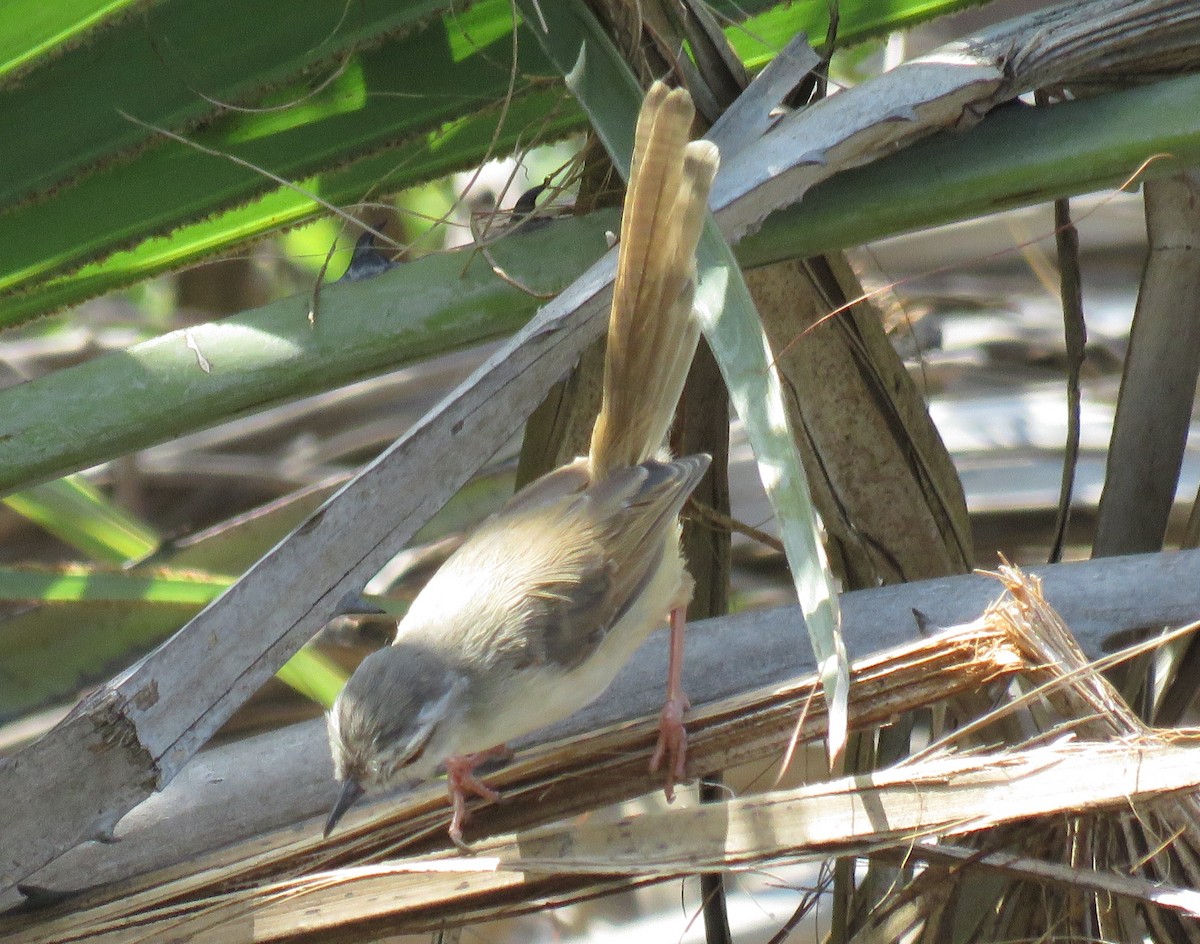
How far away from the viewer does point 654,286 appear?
2.05 m

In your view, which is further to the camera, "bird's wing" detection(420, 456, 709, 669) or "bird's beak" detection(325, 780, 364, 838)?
"bird's wing" detection(420, 456, 709, 669)

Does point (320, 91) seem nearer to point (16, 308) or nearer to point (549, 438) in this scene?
point (16, 308)

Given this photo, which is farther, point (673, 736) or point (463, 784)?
point (463, 784)

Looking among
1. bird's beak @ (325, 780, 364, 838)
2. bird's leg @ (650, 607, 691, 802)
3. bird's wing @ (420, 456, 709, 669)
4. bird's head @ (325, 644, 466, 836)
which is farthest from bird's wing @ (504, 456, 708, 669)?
bird's beak @ (325, 780, 364, 838)

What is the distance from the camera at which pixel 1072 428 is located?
231 centimetres

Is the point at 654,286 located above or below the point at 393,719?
above

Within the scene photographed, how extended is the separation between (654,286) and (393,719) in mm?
842

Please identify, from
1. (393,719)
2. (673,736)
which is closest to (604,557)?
(393,719)

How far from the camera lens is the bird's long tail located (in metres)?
1.79

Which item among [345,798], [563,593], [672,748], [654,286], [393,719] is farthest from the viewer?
[563,593]

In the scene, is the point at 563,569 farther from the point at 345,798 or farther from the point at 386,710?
the point at 345,798

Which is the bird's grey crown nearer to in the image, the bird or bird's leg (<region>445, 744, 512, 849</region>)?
the bird

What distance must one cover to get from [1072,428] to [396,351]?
1.21 meters

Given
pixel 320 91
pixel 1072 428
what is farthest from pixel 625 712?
pixel 320 91
